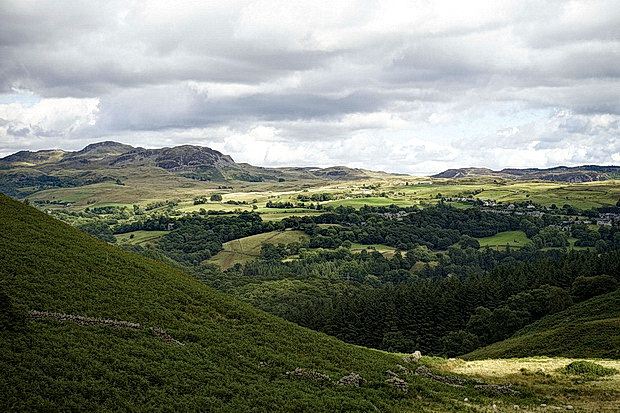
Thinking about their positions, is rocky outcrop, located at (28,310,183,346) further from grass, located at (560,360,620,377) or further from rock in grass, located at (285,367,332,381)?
grass, located at (560,360,620,377)

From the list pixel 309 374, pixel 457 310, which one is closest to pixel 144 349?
pixel 309 374

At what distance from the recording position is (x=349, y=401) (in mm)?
32531

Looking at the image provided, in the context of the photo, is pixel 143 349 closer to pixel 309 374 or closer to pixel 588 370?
pixel 309 374

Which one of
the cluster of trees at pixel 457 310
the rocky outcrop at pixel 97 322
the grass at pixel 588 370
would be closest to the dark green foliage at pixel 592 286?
the cluster of trees at pixel 457 310

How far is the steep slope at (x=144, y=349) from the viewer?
26719 millimetres

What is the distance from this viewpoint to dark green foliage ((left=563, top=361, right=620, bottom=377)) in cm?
4419

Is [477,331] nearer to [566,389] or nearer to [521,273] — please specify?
[521,273]

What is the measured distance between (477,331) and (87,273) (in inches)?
3471

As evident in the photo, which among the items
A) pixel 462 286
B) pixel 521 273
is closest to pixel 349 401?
pixel 462 286

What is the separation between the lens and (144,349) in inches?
1340

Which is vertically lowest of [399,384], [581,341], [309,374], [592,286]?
[592,286]

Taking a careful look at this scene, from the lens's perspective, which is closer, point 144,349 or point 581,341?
point 144,349

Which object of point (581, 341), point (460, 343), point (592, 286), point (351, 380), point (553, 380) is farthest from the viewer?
point (592, 286)

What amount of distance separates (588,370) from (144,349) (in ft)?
129
